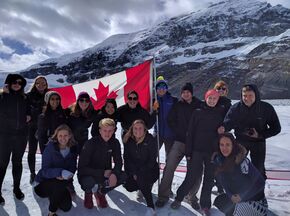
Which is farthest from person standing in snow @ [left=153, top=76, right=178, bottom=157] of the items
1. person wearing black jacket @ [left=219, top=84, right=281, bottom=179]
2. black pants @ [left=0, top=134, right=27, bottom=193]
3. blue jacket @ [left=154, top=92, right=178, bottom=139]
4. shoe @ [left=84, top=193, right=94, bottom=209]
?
black pants @ [left=0, top=134, right=27, bottom=193]

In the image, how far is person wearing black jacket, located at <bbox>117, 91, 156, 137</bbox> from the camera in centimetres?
444

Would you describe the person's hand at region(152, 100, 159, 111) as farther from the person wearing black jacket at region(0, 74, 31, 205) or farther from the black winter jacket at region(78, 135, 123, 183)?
the person wearing black jacket at region(0, 74, 31, 205)

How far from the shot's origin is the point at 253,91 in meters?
3.86

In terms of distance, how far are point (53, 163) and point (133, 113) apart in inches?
54.3

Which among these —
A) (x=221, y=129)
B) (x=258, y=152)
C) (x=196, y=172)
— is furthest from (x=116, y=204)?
(x=258, y=152)

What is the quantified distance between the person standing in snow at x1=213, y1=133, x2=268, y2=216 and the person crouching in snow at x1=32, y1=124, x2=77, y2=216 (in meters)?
1.79

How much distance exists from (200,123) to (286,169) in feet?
10.4

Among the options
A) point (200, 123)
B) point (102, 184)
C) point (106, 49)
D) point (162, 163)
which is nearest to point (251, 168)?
point (200, 123)

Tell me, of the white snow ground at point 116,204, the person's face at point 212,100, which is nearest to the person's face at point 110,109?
the white snow ground at point 116,204

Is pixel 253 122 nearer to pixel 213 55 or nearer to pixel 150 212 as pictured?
pixel 150 212

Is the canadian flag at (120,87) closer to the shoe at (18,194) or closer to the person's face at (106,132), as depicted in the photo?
the person's face at (106,132)

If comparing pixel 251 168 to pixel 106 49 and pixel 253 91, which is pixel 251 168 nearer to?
pixel 253 91

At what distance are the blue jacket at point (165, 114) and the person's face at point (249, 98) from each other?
3.50 feet

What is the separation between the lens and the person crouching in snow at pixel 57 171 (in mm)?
3461
